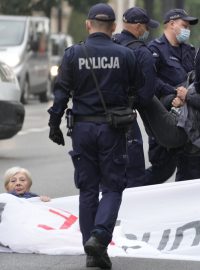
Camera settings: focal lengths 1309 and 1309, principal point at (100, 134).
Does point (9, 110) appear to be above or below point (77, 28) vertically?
above

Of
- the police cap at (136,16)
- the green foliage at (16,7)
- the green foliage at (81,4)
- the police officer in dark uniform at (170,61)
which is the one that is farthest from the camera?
the green foliage at (81,4)

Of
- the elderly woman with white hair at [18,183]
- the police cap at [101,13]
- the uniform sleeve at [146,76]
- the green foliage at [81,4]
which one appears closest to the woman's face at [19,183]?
the elderly woman with white hair at [18,183]

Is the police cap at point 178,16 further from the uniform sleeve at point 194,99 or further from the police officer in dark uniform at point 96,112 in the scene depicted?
the police officer in dark uniform at point 96,112

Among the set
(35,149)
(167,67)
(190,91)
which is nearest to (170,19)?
(167,67)

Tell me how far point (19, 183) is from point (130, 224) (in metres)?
0.96

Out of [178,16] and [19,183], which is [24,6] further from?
[19,183]

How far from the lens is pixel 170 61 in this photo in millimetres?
11133

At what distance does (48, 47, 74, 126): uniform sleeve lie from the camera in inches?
337

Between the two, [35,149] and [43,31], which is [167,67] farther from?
[43,31]

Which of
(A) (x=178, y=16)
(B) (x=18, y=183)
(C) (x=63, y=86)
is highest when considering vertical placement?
(C) (x=63, y=86)

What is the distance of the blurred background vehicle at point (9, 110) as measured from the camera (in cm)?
1775

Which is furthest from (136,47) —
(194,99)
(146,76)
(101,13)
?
(101,13)

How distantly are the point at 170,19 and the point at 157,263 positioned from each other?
10.8 feet

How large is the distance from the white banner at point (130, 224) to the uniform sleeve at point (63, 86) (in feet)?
3.54
